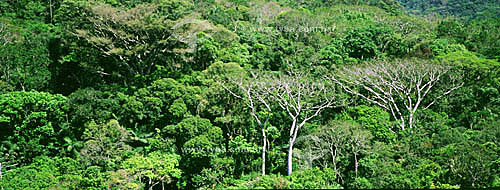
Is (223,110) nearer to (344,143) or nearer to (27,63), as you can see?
(344,143)

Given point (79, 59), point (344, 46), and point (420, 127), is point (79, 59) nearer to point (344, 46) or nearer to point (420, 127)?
point (344, 46)

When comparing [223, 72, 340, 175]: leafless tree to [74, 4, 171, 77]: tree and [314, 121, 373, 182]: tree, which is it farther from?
[74, 4, 171, 77]: tree

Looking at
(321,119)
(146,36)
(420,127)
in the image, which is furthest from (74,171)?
(420,127)

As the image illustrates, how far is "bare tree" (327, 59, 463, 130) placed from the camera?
2033 centimetres

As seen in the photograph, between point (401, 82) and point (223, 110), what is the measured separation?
10.5 metres

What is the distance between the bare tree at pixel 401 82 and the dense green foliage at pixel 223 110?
0.31 feet

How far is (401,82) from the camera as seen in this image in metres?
20.5

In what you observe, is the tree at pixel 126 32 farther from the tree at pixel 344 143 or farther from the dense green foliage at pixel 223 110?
the tree at pixel 344 143

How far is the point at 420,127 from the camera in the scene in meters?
17.9

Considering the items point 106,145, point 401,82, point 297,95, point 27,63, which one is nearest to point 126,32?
point 27,63

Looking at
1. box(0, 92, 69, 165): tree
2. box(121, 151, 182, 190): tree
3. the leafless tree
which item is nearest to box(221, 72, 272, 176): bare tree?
the leafless tree

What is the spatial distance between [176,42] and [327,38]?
44.6 ft

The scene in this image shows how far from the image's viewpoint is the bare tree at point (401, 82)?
20.3m

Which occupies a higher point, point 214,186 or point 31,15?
point 31,15
